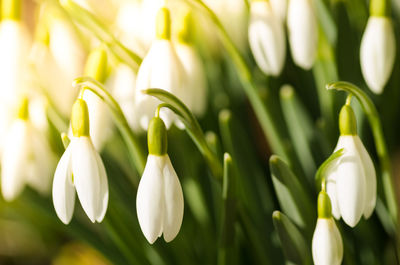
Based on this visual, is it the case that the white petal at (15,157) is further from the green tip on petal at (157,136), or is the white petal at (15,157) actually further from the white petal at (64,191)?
the green tip on petal at (157,136)

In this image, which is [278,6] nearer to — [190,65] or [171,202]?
[190,65]

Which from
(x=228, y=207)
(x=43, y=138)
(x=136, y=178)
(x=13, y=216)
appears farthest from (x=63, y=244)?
(x=228, y=207)

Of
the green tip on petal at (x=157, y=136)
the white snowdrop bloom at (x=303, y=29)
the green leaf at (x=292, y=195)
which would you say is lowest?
the green leaf at (x=292, y=195)

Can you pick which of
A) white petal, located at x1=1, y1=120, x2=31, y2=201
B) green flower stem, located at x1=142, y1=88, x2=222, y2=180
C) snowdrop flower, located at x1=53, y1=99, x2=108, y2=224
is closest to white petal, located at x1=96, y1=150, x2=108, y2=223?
snowdrop flower, located at x1=53, y1=99, x2=108, y2=224

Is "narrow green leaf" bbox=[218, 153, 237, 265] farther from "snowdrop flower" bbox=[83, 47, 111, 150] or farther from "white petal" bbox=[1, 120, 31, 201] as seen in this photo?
"white petal" bbox=[1, 120, 31, 201]

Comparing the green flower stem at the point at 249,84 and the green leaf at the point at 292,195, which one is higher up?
the green flower stem at the point at 249,84

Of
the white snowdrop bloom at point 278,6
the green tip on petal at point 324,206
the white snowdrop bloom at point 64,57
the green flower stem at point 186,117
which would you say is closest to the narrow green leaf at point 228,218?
the green flower stem at point 186,117

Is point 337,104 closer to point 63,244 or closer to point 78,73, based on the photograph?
point 78,73
